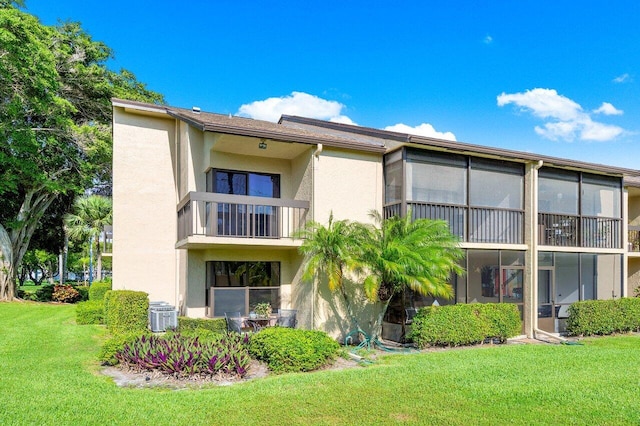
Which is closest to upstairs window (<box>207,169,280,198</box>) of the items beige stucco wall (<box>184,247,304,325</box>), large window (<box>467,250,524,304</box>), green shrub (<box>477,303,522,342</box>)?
beige stucco wall (<box>184,247,304,325</box>)

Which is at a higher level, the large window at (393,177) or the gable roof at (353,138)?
the gable roof at (353,138)

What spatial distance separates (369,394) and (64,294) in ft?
82.1

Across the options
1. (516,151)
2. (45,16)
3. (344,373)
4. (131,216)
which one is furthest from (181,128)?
(45,16)

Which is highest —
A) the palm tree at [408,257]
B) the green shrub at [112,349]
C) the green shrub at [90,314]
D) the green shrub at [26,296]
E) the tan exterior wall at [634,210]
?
the tan exterior wall at [634,210]

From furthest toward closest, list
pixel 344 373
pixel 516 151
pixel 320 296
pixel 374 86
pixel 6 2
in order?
pixel 374 86, pixel 6 2, pixel 516 151, pixel 320 296, pixel 344 373

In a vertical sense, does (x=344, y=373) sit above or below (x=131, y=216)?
below

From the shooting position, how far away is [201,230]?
13695mm

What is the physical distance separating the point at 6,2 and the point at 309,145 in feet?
59.8

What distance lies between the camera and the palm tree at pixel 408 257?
38.0 ft

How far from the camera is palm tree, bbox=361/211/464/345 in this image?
456 inches

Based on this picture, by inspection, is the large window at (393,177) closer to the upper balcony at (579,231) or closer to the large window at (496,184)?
the large window at (496,184)

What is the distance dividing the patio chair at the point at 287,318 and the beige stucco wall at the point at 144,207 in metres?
4.53

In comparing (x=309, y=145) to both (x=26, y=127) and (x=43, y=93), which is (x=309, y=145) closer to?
(x=43, y=93)

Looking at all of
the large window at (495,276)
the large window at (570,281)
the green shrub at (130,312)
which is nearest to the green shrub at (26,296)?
the green shrub at (130,312)
